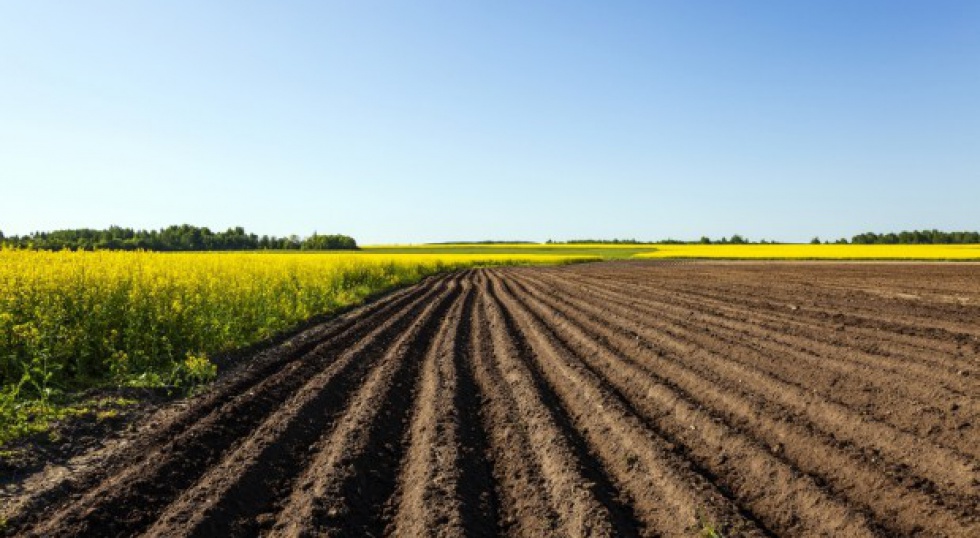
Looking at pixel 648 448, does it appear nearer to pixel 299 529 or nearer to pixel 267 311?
pixel 299 529

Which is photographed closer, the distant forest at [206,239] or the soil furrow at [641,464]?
the soil furrow at [641,464]

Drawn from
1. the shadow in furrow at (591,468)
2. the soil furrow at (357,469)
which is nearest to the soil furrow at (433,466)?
the soil furrow at (357,469)

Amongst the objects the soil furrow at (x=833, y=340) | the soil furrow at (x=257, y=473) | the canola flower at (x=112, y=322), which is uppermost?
the canola flower at (x=112, y=322)

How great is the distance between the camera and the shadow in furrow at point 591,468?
14.3ft

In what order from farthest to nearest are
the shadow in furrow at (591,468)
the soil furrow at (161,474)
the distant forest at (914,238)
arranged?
the distant forest at (914,238)
the shadow in furrow at (591,468)
the soil furrow at (161,474)

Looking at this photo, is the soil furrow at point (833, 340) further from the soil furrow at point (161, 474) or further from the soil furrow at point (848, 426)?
the soil furrow at point (161, 474)

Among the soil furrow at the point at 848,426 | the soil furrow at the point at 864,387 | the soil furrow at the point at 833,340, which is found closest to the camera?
the soil furrow at the point at 848,426

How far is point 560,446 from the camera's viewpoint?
228 inches

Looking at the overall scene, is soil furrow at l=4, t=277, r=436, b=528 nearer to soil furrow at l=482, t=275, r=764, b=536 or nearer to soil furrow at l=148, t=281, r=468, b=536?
soil furrow at l=148, t=281, r=468, b=536

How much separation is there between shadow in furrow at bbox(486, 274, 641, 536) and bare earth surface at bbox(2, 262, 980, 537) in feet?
0.11

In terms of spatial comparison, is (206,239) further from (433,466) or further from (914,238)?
(914,238)

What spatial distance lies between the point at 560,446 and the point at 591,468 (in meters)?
0.48

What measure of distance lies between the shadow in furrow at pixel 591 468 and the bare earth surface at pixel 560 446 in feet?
0.11

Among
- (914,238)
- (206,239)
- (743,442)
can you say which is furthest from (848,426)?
(914,238)
